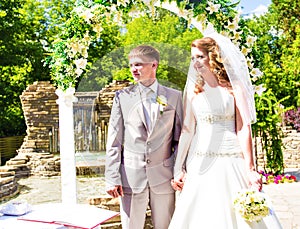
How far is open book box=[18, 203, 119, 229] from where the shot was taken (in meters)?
2.67

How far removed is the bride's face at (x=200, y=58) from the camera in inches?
117

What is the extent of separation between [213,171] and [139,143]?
0.52 m

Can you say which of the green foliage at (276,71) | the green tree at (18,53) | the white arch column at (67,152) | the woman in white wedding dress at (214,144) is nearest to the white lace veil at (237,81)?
the woman in white wedding dress at (214,144)

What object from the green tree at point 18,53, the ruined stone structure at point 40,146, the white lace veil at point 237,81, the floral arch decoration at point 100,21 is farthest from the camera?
the green tree at point 18,53

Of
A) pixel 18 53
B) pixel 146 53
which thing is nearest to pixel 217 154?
pixel 146 53

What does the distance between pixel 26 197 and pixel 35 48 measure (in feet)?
29.3

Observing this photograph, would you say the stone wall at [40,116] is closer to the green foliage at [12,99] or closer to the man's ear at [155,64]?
the green foliage at [12,99]

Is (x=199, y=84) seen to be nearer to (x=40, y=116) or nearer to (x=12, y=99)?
(x=40, y=116)

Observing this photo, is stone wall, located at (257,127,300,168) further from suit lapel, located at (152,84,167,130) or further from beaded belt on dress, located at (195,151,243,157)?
A: suit lapel, located at (152,84,167,130)

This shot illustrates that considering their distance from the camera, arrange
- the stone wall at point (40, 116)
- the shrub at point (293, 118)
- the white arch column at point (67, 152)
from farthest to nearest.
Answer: the shrub at point (293, 118) → the stone wall at point (40, 116) → the white arch column at point (67, 152)

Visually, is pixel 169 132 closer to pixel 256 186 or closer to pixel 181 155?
pixel 181 155

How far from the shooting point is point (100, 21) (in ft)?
12.0

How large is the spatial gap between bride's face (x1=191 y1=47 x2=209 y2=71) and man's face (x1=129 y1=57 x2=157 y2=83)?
26 cm

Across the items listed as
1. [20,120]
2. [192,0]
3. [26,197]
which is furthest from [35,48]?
[192,0]
